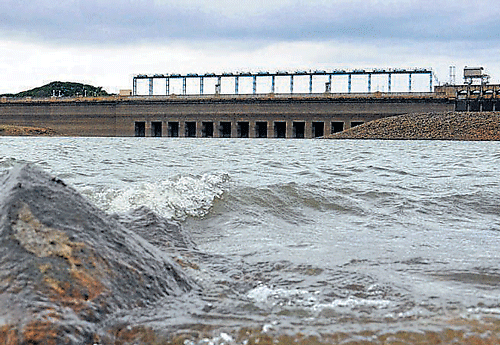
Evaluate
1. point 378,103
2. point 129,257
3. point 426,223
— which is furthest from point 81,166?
point 378,103

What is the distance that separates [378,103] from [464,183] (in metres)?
54.1

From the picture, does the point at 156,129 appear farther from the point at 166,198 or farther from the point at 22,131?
the point at 166,198

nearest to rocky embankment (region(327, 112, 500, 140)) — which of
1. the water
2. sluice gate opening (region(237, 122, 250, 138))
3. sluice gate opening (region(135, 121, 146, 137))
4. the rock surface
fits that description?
sluice gate opening (region(237, 122, 250, 138))

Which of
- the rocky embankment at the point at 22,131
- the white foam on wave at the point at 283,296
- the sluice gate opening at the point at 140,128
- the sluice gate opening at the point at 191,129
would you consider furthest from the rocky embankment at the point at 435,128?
the white foam on wave at the point at 283,296

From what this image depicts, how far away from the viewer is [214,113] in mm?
67625

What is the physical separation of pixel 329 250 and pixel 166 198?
2.52 meters

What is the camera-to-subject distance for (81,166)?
1180cm

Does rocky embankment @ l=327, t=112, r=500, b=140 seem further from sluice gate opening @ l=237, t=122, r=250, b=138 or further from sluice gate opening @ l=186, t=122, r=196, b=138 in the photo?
sluice gate opening @ l=186, t=122, r=196, b=138

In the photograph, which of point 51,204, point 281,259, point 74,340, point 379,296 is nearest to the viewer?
point 74,340

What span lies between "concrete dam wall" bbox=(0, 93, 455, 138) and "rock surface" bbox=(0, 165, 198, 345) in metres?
60.3

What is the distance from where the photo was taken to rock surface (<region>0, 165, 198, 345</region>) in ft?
7.30

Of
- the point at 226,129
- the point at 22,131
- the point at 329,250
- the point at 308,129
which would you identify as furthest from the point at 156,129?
the point at 329,250

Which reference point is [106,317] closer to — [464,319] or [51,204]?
[51,204]

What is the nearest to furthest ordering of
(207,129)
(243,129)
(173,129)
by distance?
(243,129) → (207,129) → (173,129)
